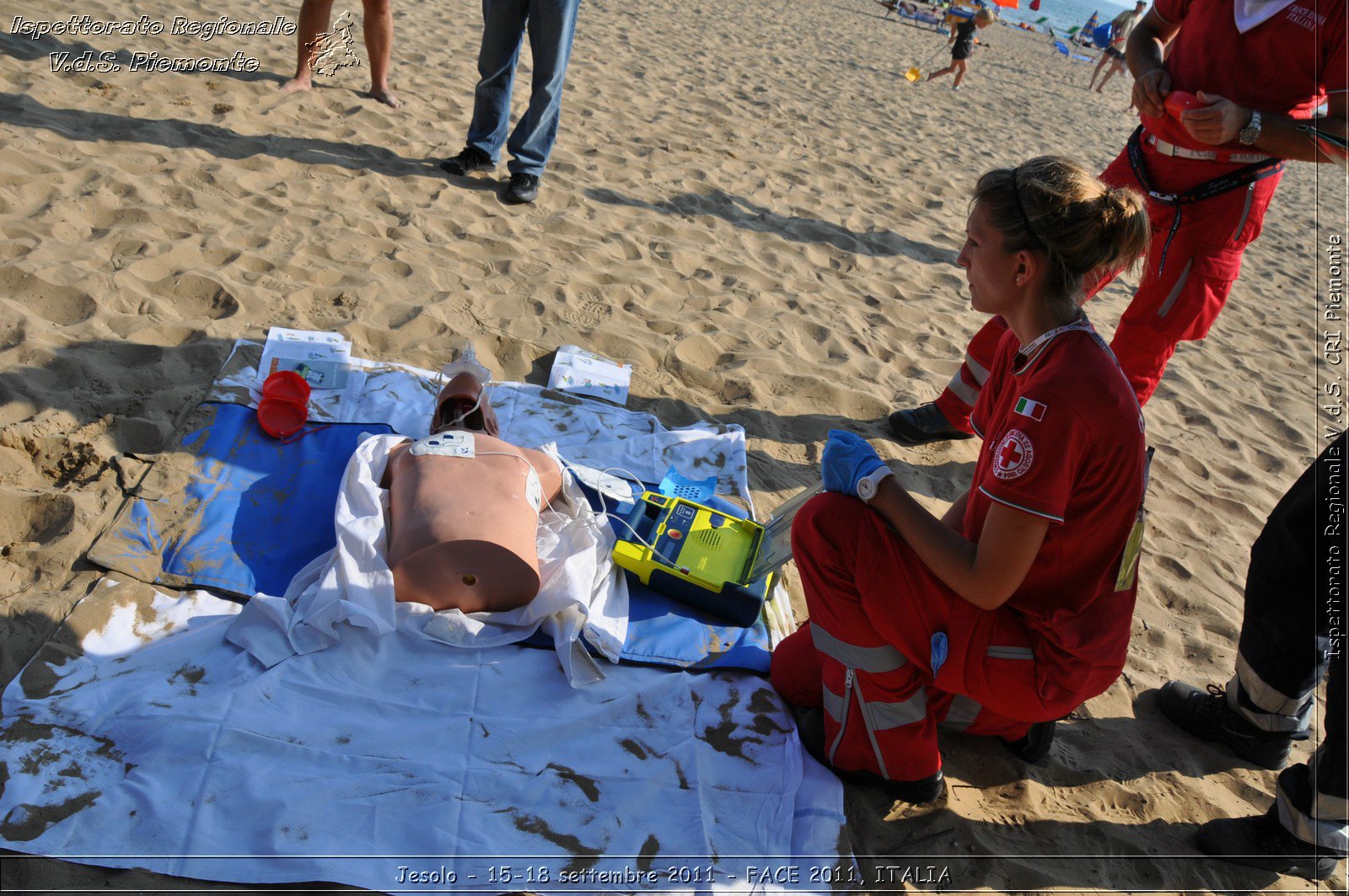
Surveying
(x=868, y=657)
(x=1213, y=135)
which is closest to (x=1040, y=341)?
(x=868, y=657)

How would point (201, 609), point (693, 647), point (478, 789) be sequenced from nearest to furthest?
1. point (478, 789)
2. point (201, 609)
3. point (693, 647)

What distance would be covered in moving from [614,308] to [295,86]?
9.05 feet

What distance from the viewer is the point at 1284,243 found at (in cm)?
771

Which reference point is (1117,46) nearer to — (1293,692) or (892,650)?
(1293,692)

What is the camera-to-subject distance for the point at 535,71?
448cm

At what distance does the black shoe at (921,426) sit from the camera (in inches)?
137

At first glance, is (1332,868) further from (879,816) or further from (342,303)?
(342,303)

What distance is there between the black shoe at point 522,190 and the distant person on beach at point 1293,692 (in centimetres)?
362

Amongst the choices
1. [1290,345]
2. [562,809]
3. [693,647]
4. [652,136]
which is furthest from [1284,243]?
[562,809]

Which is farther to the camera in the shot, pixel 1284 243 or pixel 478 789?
pixel 1284 243

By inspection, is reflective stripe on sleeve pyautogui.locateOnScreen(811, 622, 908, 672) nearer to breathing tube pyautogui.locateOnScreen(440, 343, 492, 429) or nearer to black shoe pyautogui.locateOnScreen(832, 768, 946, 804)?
black shoe pyautogui.locateOnScreen(832, 768, 946, 804)

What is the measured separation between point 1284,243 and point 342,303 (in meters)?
8.17

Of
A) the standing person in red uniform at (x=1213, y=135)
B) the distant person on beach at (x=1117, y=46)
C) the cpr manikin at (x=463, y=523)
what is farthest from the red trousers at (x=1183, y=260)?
the distant person on beach at (x=1117, y=46)

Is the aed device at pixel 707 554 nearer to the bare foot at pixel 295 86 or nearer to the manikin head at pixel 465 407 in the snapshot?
the manikin head at pixel 465 407
